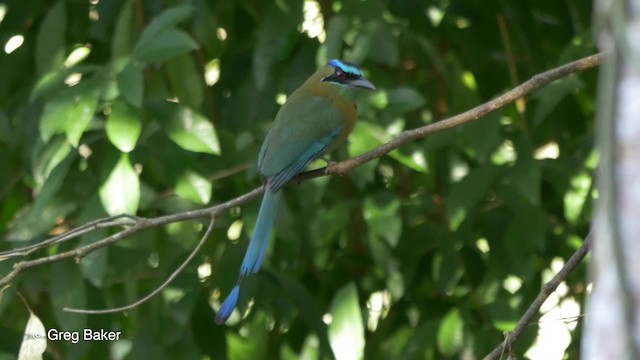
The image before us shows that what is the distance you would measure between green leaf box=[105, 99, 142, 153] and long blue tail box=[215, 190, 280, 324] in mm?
537

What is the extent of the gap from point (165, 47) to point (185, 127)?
0.99 ft

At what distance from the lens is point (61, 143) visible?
3256mm

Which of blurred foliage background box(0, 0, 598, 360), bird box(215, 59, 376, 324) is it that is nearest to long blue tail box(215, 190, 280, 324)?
bird box(215, 59, 376, 324)

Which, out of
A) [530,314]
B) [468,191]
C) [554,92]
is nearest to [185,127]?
[468,191]

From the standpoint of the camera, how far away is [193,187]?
3320 millimetres

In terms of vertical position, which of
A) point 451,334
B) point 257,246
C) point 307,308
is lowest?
point 451,334

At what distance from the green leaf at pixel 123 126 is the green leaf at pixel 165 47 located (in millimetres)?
175

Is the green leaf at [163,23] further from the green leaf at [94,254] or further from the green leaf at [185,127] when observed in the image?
the green leaf at [94,254]

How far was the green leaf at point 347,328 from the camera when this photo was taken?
3.47m

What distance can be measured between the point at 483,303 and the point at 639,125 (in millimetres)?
3028

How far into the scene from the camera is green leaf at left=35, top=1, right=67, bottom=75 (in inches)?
145

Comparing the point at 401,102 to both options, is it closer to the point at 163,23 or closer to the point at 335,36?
the point at 335,36

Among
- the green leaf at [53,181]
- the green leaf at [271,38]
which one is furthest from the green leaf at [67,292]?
the green leaf at [271,38]

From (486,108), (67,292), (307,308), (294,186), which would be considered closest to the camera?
(486,108)
